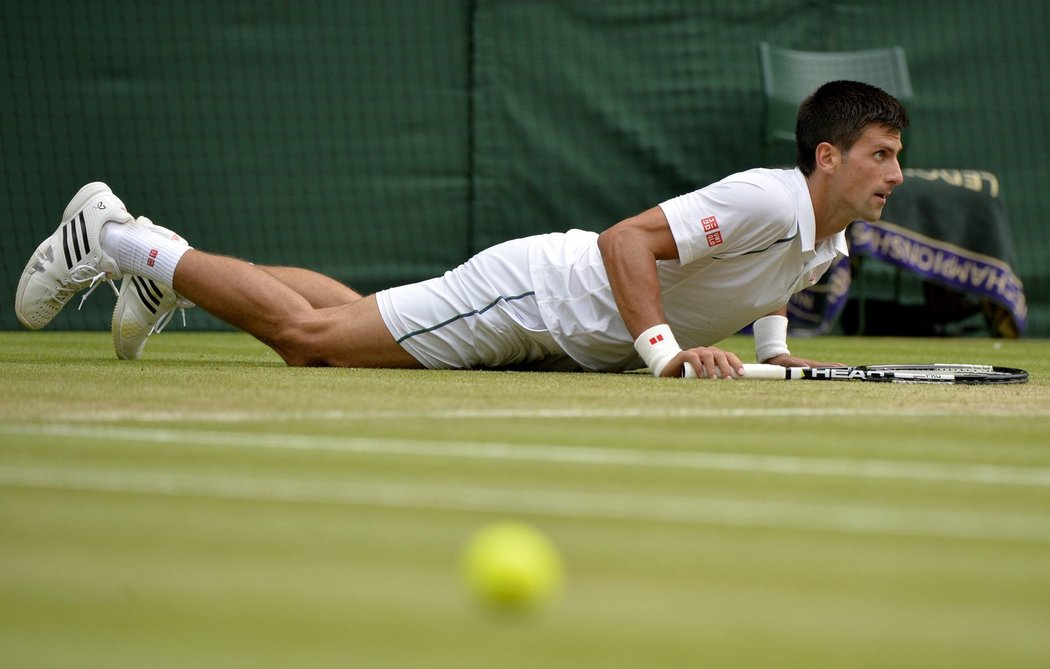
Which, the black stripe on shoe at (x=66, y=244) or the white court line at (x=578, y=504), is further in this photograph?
the black stripe on shoe at (x=66, y=244)

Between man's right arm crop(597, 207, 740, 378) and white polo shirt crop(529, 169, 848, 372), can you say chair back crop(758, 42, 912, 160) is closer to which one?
white polo shirt crop(529, 169, 848, 372)

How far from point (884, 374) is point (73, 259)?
2335 mm

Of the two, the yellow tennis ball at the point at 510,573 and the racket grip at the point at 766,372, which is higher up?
the yellow tennis ball at the point at 510,573

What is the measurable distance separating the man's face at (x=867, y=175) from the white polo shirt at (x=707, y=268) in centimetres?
11

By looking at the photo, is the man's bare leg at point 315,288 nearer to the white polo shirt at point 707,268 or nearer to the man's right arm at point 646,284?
the white polo shirt at point 707,268

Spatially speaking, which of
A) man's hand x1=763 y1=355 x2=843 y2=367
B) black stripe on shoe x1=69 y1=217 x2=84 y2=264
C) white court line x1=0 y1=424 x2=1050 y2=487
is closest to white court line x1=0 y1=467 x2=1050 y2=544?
white court line x1=0 y1=424 x2=1050 y2=487

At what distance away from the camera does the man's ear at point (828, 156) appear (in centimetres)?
415

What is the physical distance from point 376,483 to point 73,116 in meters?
6.15

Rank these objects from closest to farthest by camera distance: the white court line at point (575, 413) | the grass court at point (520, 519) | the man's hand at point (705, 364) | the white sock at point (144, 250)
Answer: the grass court at point (520, 519)
the white court line at point (575, 413)
the man's hand at point (705, 364)
the white sock at point (144, 250)

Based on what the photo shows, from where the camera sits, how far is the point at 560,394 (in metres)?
3.58

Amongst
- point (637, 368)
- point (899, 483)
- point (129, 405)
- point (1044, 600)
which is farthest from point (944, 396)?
point (1044, 600)

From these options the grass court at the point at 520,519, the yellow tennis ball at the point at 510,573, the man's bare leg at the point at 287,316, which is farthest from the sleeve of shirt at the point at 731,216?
the yellow tennis ball at the point at 510,573

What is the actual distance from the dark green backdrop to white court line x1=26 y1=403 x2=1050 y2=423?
16.7ft

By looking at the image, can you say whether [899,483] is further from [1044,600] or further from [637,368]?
[637,368]
